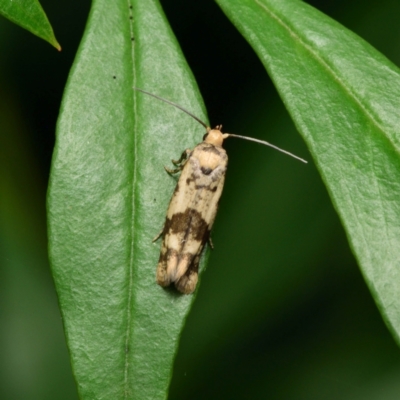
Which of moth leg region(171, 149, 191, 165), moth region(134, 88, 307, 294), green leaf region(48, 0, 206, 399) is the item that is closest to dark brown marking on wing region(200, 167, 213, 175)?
moth region(134, 88, 307, 294)

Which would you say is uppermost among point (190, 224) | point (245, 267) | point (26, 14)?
point (26, 14)

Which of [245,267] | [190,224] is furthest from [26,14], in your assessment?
[245,267]

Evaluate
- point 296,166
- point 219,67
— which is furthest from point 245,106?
point 296,166

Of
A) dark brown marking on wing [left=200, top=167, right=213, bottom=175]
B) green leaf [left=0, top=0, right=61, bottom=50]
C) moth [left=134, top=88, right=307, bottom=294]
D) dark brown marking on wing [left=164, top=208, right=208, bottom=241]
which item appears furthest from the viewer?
dark brown marking on wing [left=200, top=167, right=213, bottom=175]

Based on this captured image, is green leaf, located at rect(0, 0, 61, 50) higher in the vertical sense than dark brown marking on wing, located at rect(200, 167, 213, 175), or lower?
higher

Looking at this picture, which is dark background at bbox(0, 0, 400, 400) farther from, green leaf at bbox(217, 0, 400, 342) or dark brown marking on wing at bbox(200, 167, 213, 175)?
green leaf at bbox(217, 0, 400, 342)

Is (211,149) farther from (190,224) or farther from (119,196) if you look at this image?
(119,196)
